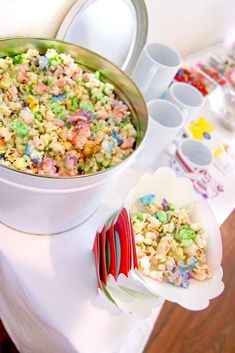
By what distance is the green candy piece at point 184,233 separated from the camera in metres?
0.64

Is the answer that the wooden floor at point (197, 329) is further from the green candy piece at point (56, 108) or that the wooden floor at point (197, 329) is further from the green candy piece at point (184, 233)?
the green candy piece at point (56, 108)

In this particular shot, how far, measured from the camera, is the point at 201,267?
62 cm

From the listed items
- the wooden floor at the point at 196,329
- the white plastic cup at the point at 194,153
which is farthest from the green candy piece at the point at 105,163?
the wooden floor at the point at 196,329

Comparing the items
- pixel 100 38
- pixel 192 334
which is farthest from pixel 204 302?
pixel 192 334

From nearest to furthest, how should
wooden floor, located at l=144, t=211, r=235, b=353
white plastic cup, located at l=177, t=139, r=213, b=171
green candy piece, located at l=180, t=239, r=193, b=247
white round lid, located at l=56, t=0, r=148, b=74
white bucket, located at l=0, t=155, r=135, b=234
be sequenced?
white bucket, located at l=0, t=155, r=135, b=234
green candy piece, located at l=180, t=239, r=193, b=247
white round lid, located at l=56, t=0, r=148, b=74
white plastic cup, located at l=177, t=139, r=213, b=171
wooden floor, located at l=144, t=211, r=235, b=353

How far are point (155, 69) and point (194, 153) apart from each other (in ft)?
0.71

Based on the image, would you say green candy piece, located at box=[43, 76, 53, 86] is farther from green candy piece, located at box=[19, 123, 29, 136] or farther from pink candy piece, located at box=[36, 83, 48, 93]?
green candy piece, located at box=[19, 123, 29, 136]

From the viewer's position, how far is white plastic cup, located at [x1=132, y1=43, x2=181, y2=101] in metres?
0.90

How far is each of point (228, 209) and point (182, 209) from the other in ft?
0.89

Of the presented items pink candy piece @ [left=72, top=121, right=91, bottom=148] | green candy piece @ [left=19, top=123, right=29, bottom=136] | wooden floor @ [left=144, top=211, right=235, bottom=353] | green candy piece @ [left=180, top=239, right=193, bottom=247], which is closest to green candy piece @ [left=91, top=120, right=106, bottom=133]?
pink candy piece @ [left=72, top=121, right=91, bottom=148]

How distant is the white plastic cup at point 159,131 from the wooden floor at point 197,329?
826mm

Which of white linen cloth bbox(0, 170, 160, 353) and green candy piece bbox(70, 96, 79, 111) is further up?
green candy piece bbox(70, 96, 79, 111)

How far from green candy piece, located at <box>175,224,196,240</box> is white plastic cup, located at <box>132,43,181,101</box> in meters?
0.41

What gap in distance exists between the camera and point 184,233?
64cm
